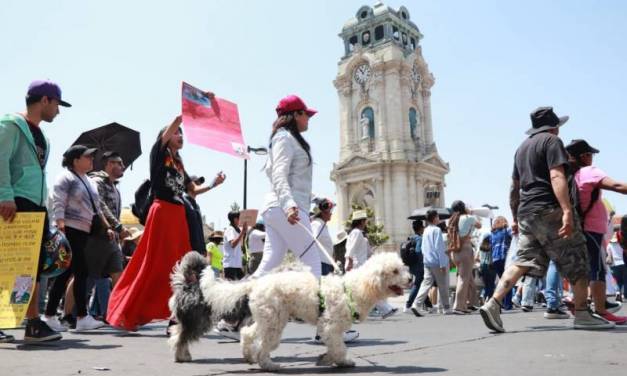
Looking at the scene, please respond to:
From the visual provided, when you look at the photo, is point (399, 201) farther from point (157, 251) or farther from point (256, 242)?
point (157, 251)

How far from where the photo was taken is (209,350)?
4.60 meters

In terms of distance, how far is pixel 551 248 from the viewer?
541 cm

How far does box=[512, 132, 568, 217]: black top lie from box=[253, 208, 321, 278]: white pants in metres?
2.38

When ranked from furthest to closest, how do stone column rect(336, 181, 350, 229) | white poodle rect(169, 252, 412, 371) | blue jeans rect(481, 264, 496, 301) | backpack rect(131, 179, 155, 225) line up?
1. stone column rect(336, 181, 350, 229)
2. blue jeans rect(481, 264, 496, 301)
3. backpack rect(131, 179, 155, 225)
4. white poodle rect(169, 252, 412, 371)

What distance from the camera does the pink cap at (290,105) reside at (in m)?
4.88

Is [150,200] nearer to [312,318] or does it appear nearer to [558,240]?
[312,318]

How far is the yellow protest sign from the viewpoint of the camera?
179 inches

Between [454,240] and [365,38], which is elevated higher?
[365,38]

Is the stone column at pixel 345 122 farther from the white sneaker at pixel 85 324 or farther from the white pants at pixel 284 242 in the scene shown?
the white pants at pixel 284 242

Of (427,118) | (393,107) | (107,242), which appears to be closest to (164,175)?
(107,242)

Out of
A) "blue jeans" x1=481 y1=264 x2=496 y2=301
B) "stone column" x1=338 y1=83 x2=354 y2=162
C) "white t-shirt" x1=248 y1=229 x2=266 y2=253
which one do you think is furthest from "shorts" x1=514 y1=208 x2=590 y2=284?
"stone column" x1=338 y1=83 x2=354 y2=162

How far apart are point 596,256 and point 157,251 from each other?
4.61 m

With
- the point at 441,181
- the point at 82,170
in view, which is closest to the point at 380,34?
the point at 441,181

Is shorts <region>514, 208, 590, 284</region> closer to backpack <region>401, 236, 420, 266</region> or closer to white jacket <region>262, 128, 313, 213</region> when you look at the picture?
white jacket <region>262, 128, 313, 213</region>
